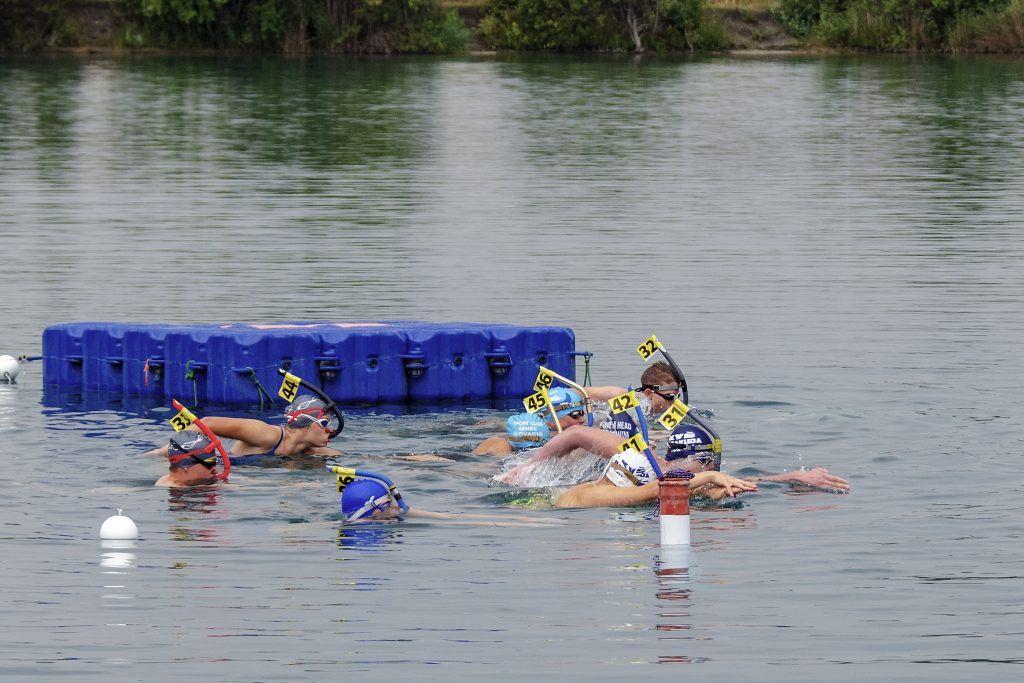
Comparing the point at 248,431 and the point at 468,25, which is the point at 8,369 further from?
the point at 468,25

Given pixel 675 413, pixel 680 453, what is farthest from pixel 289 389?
pixel 675 413

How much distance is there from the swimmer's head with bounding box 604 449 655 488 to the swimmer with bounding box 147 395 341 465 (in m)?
3.13

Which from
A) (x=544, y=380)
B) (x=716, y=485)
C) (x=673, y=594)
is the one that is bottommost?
(x=673, y=594)

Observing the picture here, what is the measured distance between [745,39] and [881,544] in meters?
89.5

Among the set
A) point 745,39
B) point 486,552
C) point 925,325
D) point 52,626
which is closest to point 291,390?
point 486,552

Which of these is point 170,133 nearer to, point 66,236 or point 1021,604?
point 66,236

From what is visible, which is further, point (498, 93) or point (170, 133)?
point (498, 93)

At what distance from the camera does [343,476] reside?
15.3 metres

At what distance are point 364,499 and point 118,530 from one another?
1.83 metres

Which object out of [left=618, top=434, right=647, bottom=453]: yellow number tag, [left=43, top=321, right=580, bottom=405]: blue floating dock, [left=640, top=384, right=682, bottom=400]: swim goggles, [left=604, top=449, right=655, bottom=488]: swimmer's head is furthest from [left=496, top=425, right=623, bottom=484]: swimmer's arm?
[left=43, top=321, right=580, bottom=405]: blue floating dock

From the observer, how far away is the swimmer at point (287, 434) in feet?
58.1

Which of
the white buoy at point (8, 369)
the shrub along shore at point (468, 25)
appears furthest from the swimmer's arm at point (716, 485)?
the shrub along shore at point (468, 25)

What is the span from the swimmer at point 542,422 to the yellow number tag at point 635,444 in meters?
1.54

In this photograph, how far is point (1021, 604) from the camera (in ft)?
43.3
